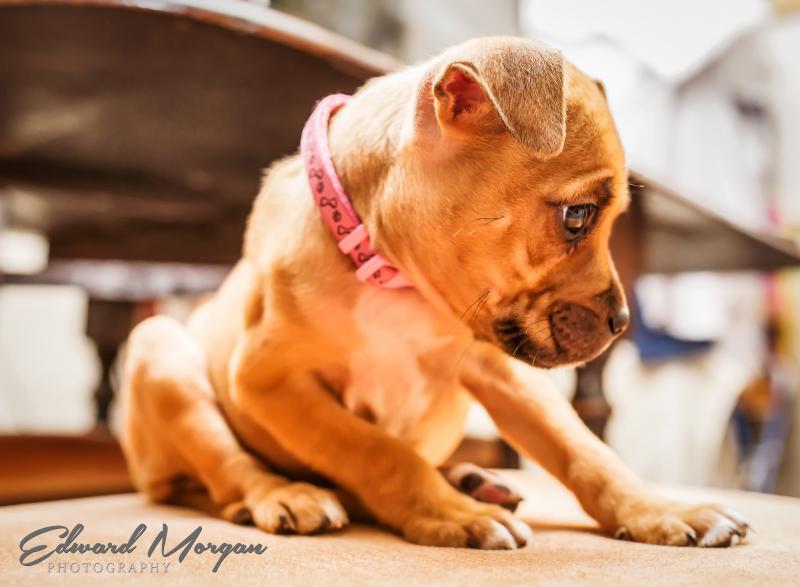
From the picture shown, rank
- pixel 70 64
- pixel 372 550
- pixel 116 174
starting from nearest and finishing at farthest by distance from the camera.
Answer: pixel 372 550
pixel 70 64
pixel 116 174

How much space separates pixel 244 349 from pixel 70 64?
0.78 m

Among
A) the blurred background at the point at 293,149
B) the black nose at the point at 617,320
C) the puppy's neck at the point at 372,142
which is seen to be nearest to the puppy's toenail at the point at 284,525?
the puppy's neck at the point at 372,142

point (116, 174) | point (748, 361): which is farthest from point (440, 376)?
point (748, 361)

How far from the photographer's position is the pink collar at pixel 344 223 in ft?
5.02

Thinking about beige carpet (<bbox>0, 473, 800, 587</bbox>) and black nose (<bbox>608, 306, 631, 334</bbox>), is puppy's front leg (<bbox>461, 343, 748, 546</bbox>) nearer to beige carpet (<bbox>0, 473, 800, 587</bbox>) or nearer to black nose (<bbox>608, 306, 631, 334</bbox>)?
beige carpet (<bbox>0, 473, 800, 587</bbox>)

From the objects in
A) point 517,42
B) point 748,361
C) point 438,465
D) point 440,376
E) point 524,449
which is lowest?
point 748,361

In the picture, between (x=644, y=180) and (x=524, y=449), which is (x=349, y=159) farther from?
(x=644, y=180)

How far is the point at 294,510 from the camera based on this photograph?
150 centimetres

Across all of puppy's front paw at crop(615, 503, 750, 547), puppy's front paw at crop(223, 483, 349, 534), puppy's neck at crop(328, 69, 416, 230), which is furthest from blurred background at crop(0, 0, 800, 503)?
puppy's front paw at crop(223, 483, 349, 534)

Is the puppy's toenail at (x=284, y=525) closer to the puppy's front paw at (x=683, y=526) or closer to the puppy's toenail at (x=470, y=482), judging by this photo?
the puppy's toenail at (x=470, y=482)

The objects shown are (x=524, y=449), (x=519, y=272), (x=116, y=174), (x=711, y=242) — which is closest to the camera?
(x=519, y=272)

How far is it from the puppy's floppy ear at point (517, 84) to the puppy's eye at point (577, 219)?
0.52 feet

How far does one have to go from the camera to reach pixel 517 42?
1.35 metres

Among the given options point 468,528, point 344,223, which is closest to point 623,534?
point 468,528
